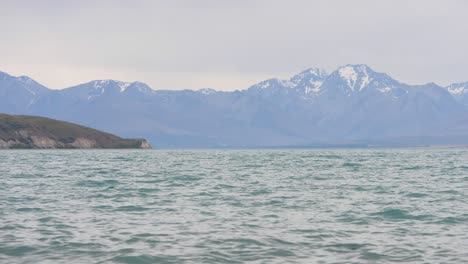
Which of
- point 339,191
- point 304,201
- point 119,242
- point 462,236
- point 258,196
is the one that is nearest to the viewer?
point 119,242

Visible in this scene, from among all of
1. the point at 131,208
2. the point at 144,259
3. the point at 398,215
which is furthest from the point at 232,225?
the point at 398,215

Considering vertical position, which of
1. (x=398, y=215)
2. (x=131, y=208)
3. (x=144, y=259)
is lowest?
(x=144, y=259)

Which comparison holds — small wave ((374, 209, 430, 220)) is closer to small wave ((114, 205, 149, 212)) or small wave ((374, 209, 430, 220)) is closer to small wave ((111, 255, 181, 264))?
small wave ((114, 205, 149, 212))

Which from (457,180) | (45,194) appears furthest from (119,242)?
(457,180)

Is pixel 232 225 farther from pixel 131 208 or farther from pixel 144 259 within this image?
pixel 131 208

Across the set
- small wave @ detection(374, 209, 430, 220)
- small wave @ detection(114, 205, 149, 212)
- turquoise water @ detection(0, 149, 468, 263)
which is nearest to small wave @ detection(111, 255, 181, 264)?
turquoise water @ detection(0, 149, 468, 263)

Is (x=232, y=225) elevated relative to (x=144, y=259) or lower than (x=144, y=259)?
elevated

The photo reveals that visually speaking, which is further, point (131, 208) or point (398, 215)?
point (131, 208)

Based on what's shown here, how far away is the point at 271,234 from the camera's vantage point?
29484mm

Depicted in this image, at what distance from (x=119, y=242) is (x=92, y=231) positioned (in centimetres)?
315

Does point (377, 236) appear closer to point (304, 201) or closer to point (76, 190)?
point (304, 201)

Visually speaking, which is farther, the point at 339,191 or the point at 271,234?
the point at 339,191

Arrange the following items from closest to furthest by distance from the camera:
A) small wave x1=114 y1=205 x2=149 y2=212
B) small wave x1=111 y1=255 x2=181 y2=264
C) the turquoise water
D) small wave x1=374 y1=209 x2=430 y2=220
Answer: small wave x1=111 y1=255 x2=181 y2=264 < the turquoise water < small wave x1=374 y1=209 x2=430 y2=220 < small wave x1=114 y1=205 x2=149 y2=212

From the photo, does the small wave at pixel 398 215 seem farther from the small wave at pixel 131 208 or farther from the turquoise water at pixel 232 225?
the small wave at pixel 131 208
